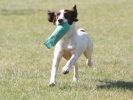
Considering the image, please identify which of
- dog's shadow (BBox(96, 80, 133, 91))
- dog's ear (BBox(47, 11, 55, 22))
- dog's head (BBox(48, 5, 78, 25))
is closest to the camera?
dog's head (BBox(48, 5, 78, 25))

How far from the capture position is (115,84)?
9477 mm

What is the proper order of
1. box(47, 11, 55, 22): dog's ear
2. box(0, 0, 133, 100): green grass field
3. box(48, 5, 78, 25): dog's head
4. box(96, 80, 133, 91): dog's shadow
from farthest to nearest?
box(96, 80, 133, 91): dog's shadow, box(47, 11, 55, 22): dog's ear, box(48, 5, 78, 25): dog's head, box(0, 0, 133, 100): green grass field

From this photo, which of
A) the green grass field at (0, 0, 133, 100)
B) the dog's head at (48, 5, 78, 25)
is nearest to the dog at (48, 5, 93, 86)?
the dog's head at (48, 5, 78, 25)

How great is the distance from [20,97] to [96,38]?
11741 mm

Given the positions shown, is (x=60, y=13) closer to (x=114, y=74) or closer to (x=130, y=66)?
(x=114, y=74)

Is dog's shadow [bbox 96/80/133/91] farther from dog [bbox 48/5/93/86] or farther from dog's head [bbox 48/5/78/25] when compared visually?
dog's head [bbox 48/5/78/25]

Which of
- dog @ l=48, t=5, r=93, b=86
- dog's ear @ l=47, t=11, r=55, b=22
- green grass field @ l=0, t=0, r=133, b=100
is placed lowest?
green grass field @ l=0, t=0, r=133, b=100

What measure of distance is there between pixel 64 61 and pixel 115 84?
3826mm

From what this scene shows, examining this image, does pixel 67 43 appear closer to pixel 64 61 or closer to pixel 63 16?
pixel 63 16

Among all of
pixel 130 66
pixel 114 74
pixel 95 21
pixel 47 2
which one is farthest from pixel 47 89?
pixel 47 2

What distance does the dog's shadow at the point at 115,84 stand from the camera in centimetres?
908

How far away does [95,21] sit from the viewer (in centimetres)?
2694

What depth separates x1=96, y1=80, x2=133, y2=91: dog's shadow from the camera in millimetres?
9078

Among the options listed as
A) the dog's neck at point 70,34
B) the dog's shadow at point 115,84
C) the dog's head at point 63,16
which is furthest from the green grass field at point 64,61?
the dog's head at point 63,16
